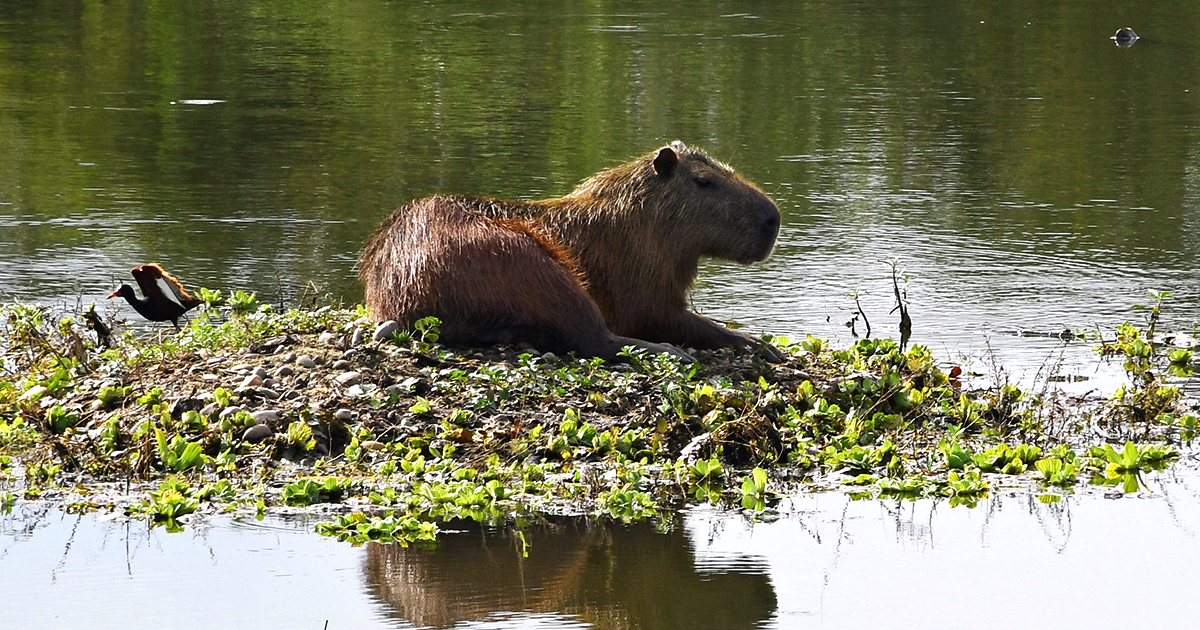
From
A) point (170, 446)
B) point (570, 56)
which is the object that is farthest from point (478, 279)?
point (570, 56)

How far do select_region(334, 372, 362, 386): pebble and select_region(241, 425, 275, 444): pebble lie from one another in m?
0.48

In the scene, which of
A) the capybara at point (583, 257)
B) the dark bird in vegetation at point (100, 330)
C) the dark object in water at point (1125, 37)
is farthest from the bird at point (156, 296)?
the dark object in water at point (1125, 37)

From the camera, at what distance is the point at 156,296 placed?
7.79 metres

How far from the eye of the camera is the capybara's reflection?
14.6ft

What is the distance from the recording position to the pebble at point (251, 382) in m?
6.18

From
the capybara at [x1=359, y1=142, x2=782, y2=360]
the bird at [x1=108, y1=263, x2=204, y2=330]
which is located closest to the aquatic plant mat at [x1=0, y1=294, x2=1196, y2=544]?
the capybara at [x1=359, y1=142, x2=782, y2=360]

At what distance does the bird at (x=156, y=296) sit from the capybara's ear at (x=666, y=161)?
91.6 inches

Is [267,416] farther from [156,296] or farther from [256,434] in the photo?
[156,296]

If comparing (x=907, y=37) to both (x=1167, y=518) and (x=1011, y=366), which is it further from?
(x=1167, y=518)

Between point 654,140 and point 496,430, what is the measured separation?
7712 mm

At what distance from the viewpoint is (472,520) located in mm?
5211

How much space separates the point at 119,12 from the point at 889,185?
16.2 m

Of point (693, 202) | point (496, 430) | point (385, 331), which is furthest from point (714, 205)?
point (496, 430)

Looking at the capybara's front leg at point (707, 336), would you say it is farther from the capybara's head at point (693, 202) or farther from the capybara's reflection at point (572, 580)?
the capybara's reflection at point (572, 580)
